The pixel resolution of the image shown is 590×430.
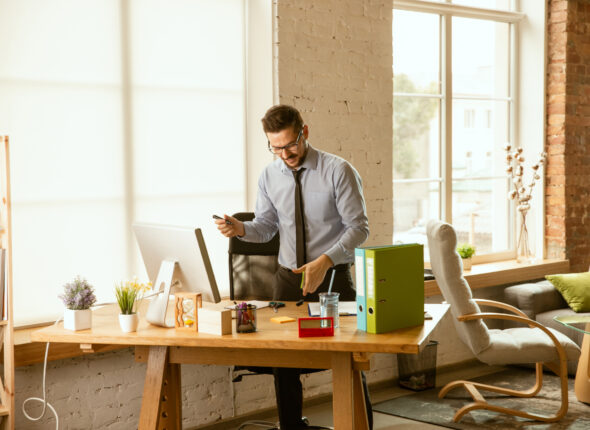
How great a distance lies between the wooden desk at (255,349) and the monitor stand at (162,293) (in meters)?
0.04

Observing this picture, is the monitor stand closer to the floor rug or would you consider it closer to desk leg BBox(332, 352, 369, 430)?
desk leg BBox(332, 352, 369, 430)

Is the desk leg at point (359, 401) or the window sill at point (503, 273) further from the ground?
the window sill at point (503, 273)

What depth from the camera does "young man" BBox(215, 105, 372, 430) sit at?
12.0ft

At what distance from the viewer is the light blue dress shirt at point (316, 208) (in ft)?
12.3

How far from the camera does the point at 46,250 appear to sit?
4012 millimetres

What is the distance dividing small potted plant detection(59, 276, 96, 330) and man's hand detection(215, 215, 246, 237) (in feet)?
2.22

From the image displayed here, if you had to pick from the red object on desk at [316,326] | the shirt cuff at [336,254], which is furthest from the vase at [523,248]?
the red object on desk at [316,326]

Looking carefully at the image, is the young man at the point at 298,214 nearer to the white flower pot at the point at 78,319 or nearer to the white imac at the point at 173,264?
the white imac at the point at 173,264

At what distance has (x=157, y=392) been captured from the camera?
125 inches

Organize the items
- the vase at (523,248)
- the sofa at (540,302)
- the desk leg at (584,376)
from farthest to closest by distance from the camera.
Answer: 1. the vase at (523,248)
2. the sofa at (540,302)
3. the desk leg at (584,376)

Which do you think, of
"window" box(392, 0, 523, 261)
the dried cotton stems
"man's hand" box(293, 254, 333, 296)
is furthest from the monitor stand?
the dried cotton stems

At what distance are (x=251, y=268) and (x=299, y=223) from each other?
502 millimetres

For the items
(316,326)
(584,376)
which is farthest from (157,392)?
(584,376)

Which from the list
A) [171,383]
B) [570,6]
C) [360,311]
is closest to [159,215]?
[171,383]
